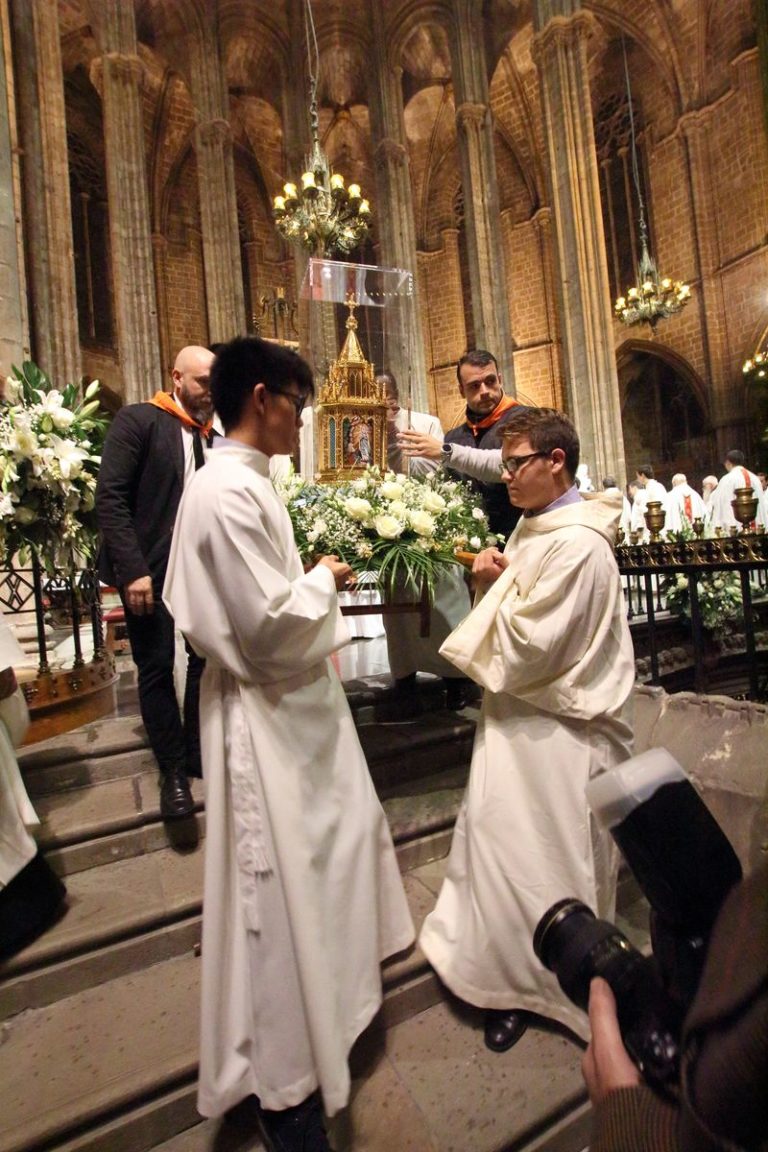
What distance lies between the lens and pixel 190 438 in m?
2.82

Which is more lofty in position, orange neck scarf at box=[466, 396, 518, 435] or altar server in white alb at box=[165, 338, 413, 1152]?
orange neck scarf at box=[466, 396, 518, 435]

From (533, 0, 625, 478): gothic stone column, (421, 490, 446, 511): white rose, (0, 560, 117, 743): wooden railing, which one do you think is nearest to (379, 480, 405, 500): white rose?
(421, 490, 446, 511): white rose

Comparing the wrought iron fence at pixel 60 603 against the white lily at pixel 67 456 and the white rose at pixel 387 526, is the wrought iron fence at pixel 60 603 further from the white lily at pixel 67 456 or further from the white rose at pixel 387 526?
the white rose at pixel 387 526

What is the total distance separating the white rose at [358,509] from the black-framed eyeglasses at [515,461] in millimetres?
655

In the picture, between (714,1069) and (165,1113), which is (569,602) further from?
(165,1113)

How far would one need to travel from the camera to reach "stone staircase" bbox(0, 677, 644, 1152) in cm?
159

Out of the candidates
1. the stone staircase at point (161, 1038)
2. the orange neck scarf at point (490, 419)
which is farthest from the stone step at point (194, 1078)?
the orange neck scarf at point (490, 419)

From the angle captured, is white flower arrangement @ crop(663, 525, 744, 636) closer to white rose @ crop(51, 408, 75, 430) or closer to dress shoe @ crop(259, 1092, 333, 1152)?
white rose @ crop(51, 408, 75, 430)

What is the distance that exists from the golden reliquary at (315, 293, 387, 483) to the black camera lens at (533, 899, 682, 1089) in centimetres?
262

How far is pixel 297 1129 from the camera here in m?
1.45

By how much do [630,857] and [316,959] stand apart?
108 cm

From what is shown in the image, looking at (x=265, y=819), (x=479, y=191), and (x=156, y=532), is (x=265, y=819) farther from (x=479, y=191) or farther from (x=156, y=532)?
(x=479, y=191)

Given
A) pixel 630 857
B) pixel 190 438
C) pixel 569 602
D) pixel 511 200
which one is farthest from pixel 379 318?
pixel 511 200

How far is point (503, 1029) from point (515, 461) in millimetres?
1714
